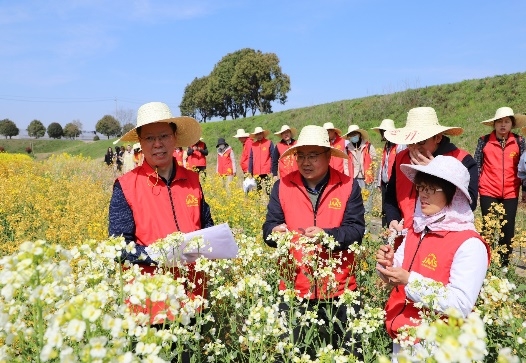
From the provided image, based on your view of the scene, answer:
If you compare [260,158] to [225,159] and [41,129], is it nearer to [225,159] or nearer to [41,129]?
[225,159]

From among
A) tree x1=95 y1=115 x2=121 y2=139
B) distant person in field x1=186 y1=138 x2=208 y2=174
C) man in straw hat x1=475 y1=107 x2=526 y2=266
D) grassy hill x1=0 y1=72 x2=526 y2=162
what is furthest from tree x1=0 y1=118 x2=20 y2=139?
man in straw hat x1=475 y1=107 x2=526 y2=266

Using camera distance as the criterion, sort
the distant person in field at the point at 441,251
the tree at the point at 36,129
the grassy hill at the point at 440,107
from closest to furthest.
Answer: the distant person in field at the point at 441,251 → the grassy hill at the point at 440,107 → the tree at the point at 36,129

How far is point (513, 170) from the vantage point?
5609 millimetres

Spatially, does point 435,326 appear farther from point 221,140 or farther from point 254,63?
point 254,63

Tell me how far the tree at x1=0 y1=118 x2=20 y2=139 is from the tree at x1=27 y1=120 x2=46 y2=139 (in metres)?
2.72

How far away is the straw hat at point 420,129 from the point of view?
336 cm

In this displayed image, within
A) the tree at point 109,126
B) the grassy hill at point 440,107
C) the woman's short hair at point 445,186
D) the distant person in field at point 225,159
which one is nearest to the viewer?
the woman's short hair at point 445,186

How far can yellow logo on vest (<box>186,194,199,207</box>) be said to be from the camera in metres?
2.68

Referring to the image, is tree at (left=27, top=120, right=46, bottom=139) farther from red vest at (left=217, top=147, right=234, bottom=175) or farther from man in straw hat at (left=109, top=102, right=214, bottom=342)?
man in straw hat at (left=109, top=102, right=214, bottom=342)

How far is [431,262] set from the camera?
2.21 metres

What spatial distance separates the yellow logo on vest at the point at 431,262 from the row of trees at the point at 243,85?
52.8 meters

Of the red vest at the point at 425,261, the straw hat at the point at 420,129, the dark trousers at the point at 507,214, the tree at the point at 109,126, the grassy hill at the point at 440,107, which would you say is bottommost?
the dark trousers at the point at 507,214

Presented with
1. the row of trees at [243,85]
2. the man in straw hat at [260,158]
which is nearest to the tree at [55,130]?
the row of trees at [243,85]

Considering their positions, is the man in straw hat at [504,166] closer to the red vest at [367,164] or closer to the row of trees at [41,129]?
the red vest at [367,164]
